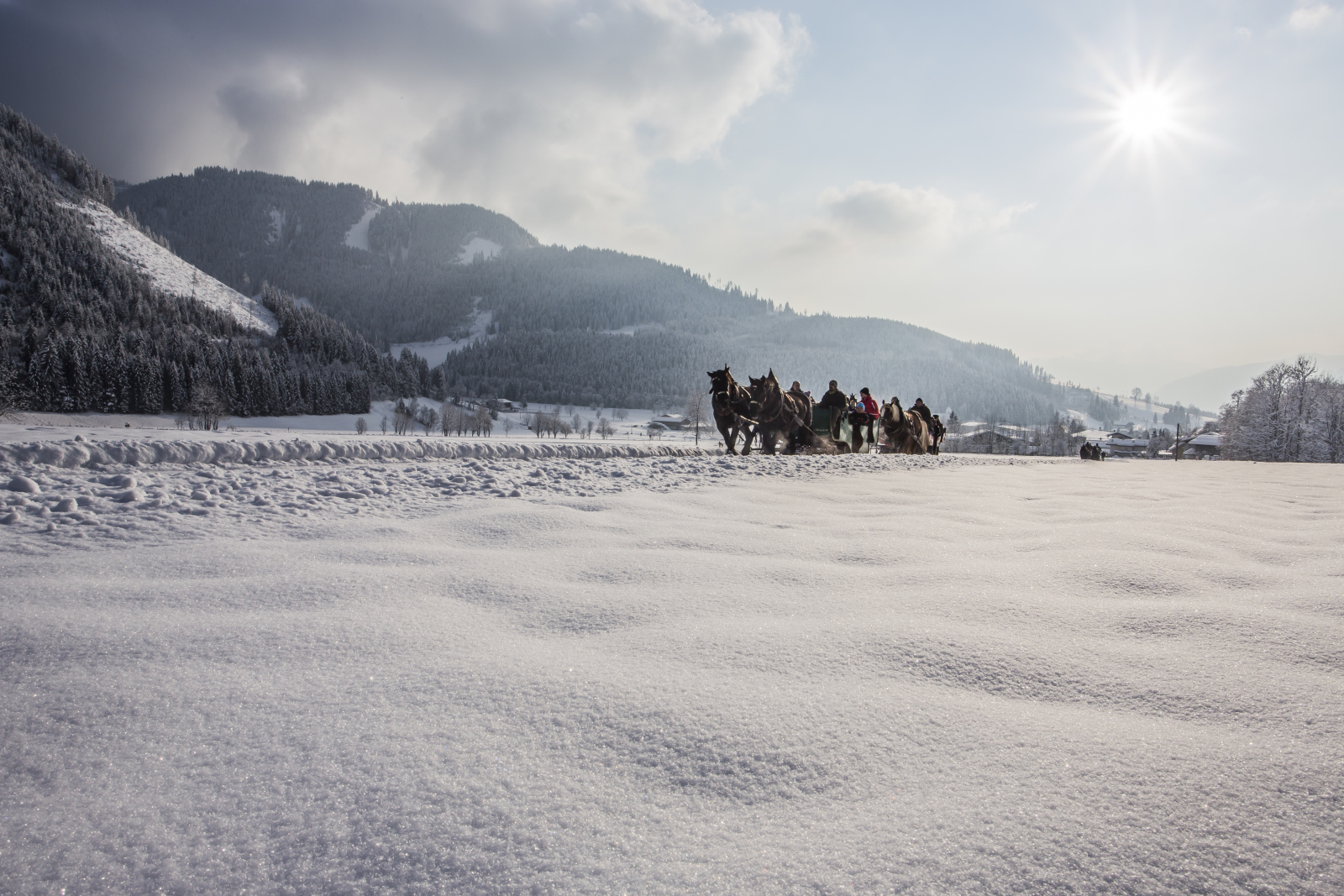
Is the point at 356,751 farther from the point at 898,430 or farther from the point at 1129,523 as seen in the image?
the point at 898,430

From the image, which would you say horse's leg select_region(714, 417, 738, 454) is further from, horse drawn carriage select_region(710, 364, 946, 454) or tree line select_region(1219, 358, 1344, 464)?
tree line select_region(1219, 358, 1344, 464)

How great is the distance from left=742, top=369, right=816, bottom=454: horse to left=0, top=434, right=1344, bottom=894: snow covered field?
10444 millimetres

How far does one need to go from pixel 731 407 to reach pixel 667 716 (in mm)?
11912

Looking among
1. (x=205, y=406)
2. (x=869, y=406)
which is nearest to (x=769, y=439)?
(x=869, y=406)

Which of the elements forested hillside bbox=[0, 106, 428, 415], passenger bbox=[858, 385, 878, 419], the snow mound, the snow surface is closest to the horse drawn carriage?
passenger bbox=[858, 385, 878, 419]

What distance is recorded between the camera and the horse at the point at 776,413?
1387 cm

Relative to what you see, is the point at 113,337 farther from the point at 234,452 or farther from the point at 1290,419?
the point at 1290,419

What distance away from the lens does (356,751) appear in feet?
4.56

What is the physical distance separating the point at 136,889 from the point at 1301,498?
357 inches

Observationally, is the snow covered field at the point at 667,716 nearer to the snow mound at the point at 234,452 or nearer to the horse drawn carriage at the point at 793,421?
the snow mound at the point at 234,452

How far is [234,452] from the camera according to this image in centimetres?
676

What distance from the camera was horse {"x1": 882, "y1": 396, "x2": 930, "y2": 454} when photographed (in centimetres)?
1881

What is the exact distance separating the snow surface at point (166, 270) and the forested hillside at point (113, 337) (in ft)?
8.40

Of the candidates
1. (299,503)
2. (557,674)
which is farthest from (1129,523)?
(299,503)
